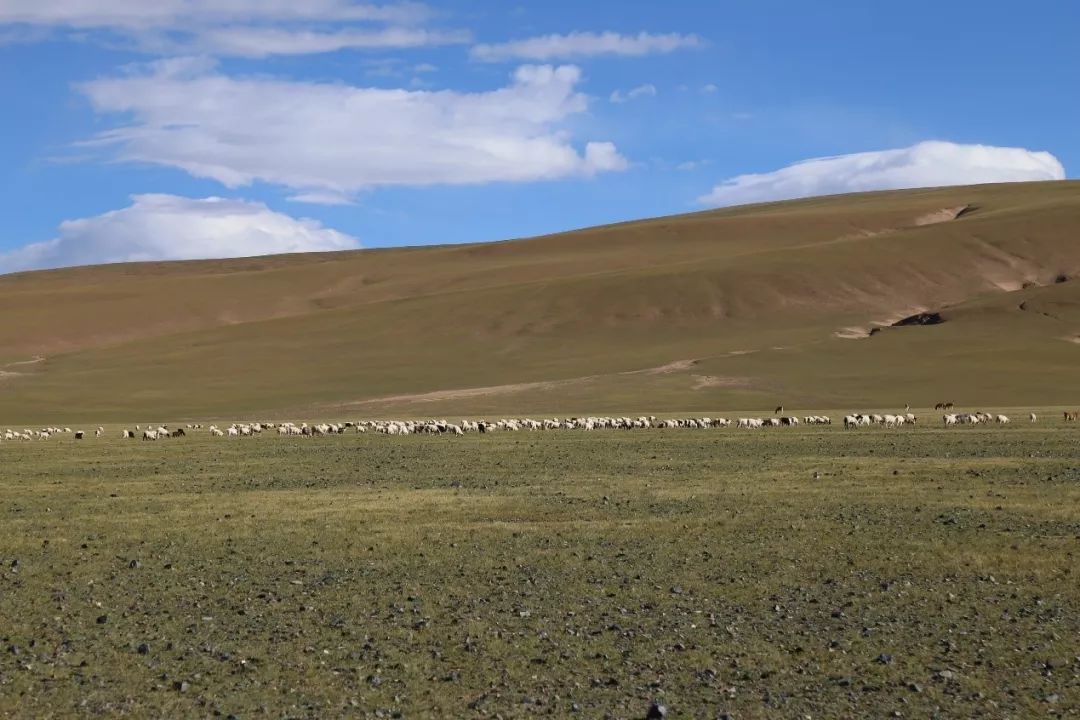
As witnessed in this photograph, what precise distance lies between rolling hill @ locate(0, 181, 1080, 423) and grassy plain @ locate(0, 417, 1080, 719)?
42.5 metres

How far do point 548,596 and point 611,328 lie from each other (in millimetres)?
87770

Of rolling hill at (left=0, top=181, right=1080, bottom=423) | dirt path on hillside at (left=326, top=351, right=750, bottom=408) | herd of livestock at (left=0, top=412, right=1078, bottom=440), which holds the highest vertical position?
rolling hill at (left=0, top=181, right=1080, bottom=423)

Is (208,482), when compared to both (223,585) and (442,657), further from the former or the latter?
(442,657)

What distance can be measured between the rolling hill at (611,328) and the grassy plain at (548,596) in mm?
42505

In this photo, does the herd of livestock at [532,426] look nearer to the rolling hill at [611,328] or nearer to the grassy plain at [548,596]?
the rolling hill at [611,328]

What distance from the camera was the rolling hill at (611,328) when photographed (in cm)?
7356

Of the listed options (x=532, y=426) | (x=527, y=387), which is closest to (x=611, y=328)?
(x=527, y=387)

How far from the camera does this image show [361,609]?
13375 millimetres

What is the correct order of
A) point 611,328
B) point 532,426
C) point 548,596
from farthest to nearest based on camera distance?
point 611,328 < point 532,426 < point 548,596

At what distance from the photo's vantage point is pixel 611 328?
10138 centimetres

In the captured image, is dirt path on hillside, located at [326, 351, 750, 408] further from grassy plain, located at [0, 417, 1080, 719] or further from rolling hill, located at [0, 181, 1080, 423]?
grassy plain, located at [0, 417, 1080, 719]

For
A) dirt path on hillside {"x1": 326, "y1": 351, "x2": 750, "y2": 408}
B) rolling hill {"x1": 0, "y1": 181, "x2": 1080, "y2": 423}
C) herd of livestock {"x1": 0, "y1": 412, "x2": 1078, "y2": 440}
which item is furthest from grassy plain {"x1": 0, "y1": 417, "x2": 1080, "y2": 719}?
dirt path on hillside {"x1": 326, "y1": 351, "x2": 750, "y2": 408}

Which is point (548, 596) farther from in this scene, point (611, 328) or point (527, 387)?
point (611, 328)

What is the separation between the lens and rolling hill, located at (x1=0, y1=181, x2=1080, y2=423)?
73.6 m
